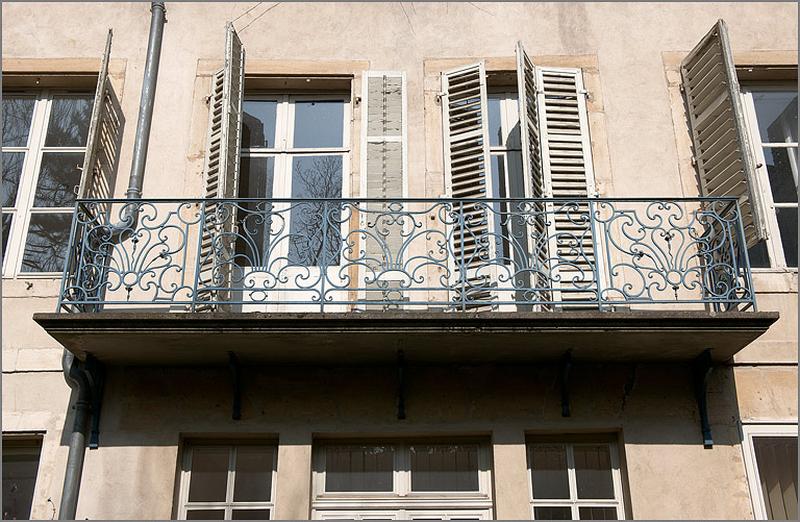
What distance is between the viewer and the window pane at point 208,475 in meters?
7.09

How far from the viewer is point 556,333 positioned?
682 cm

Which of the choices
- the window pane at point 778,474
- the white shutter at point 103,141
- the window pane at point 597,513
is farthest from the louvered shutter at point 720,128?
the white shutter at point 103,141

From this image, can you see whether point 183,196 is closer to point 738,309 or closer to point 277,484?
point 277,484

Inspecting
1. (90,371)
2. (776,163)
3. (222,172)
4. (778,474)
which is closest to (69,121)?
(222,172)

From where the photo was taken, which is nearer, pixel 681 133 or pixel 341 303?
pixel 341 303

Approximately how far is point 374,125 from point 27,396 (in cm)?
353

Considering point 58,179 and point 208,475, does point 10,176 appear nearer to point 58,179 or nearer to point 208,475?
point 58,179

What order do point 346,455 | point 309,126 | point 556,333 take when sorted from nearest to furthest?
1. point 556,333
2. point 346,455
3. point 309,126

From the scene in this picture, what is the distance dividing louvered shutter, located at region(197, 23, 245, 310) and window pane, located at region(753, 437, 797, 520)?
4079mm

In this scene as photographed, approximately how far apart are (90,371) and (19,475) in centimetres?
96

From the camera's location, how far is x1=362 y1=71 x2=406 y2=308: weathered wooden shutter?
7723 millimetres

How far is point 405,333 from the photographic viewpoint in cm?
680

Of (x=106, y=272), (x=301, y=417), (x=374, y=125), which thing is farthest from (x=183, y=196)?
(x=301, y=417)

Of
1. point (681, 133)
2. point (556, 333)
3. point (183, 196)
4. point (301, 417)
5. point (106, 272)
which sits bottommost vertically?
point (301, 417)
